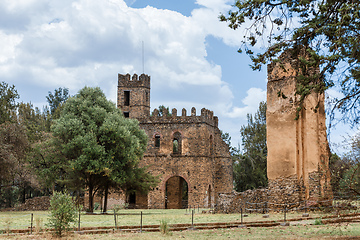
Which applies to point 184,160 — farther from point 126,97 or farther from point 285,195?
point 285,195

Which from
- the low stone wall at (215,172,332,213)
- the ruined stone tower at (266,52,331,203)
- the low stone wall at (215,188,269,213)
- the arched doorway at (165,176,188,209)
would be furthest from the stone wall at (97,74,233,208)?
the ruined stone tower at (266,52,331,203)

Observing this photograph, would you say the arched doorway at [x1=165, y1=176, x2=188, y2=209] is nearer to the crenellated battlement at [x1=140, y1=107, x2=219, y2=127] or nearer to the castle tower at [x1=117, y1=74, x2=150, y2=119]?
the crenellated battlement at [x1=140, y1=107, x2=219, y2=127]

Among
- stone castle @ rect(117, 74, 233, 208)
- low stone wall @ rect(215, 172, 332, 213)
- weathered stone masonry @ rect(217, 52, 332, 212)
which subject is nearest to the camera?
low stone wall @ rect(215, 172, 332, 213)

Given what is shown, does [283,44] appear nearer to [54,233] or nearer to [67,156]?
[54,233]

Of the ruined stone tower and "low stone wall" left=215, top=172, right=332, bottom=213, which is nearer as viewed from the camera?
"low stone wall" left=215, top=172, right=332, bottom=213

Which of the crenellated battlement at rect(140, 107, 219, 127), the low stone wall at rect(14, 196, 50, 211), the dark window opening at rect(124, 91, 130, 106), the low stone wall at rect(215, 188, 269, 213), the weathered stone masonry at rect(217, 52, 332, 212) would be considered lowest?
the low stone wall at rect(14, 196, 50, 211)

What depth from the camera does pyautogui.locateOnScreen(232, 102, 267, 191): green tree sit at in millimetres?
44272

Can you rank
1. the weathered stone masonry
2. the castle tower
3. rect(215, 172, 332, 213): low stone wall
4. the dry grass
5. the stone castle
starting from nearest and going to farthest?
the dry grass → rect(215, 172, 332, 213): low stone wall → the weathered stone masonry → the stone castle → the castle tower

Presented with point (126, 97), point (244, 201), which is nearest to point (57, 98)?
point (126, 97)

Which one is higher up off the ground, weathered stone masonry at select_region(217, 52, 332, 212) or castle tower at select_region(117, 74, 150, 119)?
castle tower at select_region(117, 74, 150, 119)

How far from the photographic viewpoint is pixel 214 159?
41.2 metres

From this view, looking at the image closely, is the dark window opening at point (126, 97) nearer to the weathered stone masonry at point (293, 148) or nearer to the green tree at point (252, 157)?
the green tree at point (252, 157)

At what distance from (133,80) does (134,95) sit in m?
1.59

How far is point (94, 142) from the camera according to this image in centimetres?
2542
